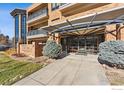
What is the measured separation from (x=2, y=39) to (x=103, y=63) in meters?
49.2

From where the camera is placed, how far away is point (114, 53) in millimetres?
9680

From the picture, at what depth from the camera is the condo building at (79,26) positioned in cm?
1196

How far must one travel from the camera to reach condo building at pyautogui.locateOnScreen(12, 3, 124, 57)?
471 inches

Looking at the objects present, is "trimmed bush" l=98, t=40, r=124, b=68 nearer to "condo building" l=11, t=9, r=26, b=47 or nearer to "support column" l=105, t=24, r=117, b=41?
"support column" l=105, t=24, r=117, b=41

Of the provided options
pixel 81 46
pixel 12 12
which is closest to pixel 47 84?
pixel 81 46

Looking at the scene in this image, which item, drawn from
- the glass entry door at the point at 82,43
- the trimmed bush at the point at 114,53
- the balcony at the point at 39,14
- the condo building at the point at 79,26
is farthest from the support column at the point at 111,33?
the balcony at the point at 39,14

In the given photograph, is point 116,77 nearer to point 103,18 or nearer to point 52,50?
point 103,18

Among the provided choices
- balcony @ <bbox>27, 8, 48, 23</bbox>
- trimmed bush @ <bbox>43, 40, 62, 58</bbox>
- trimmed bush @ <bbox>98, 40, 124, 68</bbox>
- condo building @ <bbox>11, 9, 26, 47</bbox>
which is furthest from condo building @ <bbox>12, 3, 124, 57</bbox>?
condo building @ <bbox>11, 9, 26, 47</bbox>

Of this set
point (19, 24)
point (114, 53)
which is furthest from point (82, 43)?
point (19, 24)

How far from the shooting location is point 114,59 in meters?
9.50

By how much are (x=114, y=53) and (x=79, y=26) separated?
5460mm

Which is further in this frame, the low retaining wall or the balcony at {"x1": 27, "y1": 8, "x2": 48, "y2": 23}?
the balcony at {"x1": 27, "y1": 8, "x2": 48, "y2": 23}

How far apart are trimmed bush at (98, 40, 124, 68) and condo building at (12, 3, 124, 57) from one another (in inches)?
96.7
